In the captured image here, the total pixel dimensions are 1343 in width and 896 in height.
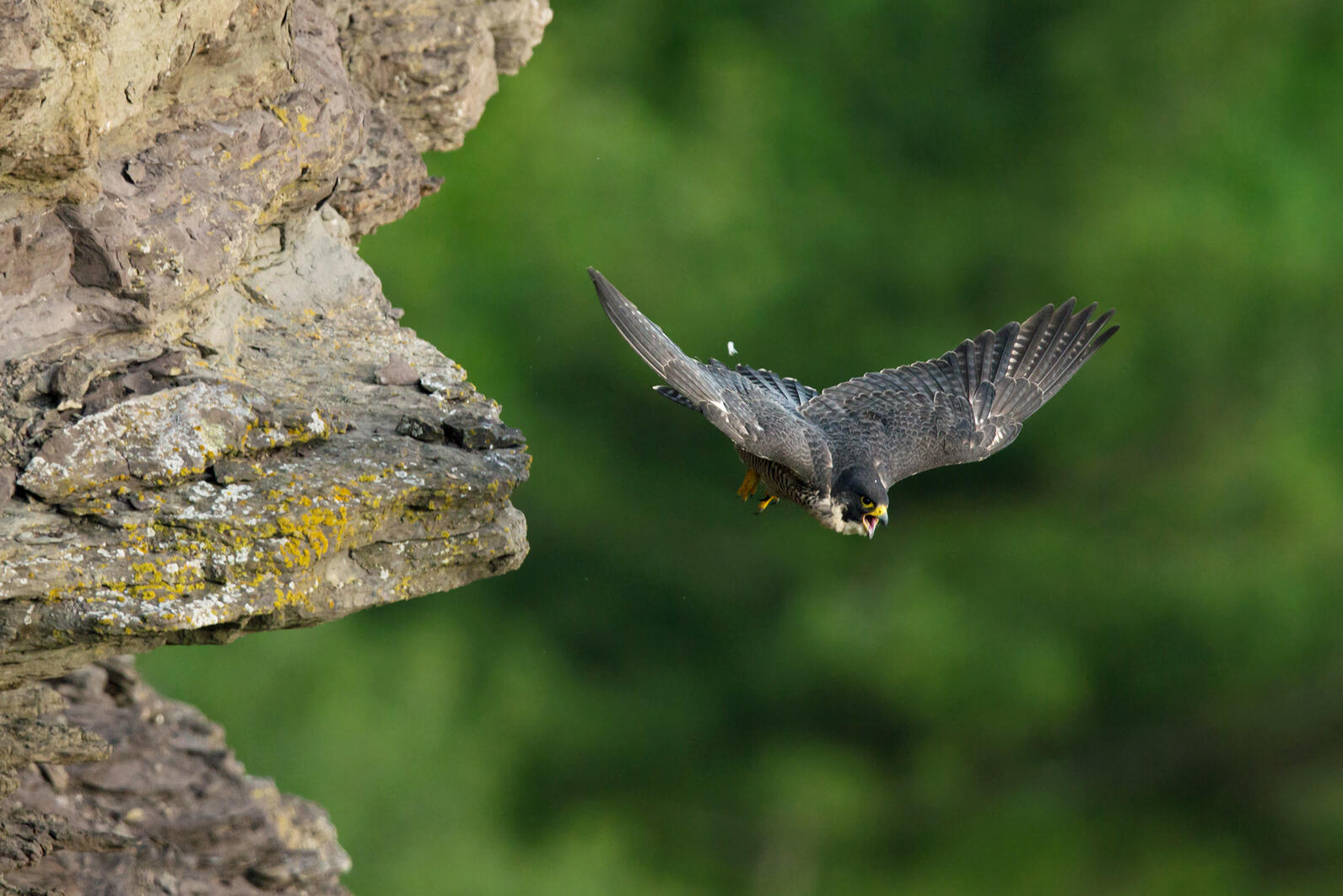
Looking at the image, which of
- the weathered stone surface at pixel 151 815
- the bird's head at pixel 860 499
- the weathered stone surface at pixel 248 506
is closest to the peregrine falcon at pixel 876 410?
the bird's head at pixel 860 499

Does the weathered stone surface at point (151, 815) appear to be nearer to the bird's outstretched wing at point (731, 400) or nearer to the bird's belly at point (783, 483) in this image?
the bird's outstretched wing at point (731, 400)

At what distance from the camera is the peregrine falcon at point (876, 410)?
13.2ft

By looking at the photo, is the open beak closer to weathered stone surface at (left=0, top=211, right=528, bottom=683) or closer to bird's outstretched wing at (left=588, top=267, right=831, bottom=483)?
bird's outstretched wing at (left=588, top=267, right=831, bottom=483)

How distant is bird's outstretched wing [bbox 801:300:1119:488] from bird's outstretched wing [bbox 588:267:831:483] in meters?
Result: 0.17

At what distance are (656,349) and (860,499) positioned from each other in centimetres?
96

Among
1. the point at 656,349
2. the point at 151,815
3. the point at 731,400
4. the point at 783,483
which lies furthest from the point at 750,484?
the point at 151,815

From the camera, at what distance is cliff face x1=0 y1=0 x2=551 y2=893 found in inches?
Result: 107

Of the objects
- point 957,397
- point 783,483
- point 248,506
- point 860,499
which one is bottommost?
point 248,506

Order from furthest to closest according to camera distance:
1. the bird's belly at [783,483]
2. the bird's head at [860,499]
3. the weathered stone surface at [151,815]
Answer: the bird's belly at [783,483], the bird's head at [860,499], the weathered stone surface at [151,815]

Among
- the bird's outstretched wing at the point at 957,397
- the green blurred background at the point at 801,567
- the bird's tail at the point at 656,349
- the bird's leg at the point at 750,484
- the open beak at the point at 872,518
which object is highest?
the green blurred background at the point at 801,567

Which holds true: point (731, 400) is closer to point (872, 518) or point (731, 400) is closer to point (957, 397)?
point (872, 518)

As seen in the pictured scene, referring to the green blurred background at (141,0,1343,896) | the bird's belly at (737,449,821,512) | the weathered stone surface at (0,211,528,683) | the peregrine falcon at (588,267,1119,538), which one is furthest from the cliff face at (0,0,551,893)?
the green blurred background at (141,0,1343,896)

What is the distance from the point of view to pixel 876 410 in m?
4.70

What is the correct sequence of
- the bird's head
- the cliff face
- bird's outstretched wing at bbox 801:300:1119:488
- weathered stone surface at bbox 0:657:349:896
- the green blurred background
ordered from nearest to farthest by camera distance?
the cliff face < weathered stone surface at bbox 0:657:349:896 < the bird's head < bird's outstretched wing at bbox 801:300:1119:488 < the green blurred background
